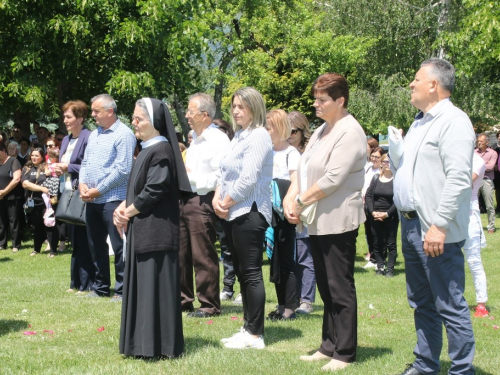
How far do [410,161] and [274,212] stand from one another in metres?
3.02

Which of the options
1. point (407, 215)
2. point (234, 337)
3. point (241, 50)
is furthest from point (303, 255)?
point (241, 50)

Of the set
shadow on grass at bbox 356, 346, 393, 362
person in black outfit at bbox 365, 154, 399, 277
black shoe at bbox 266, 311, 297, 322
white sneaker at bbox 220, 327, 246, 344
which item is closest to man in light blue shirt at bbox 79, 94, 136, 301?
black shoe at bbox 266, 311, 297, 322

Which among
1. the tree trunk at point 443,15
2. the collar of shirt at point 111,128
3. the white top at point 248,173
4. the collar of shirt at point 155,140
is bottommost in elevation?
the white top at point 248,173

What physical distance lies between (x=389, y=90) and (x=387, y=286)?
26.2m

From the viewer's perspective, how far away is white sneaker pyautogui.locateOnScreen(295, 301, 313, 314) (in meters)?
8.70

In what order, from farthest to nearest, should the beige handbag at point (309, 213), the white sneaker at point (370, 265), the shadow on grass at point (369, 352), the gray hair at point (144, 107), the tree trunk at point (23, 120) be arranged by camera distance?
the tree trunk at point (23, 120) → the white sneaker at point (370, 265) → the gray hair at point (144, 107) → the shadow on grass at point (369, 352) → the beige handbag at point (309, 213)

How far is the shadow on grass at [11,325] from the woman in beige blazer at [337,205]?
11.4ft

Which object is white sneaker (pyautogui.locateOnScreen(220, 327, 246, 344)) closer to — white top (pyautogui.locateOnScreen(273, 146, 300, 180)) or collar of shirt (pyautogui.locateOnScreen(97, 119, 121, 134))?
white top (pyautogui.locateOnScreen(273, 146, 300, 180))

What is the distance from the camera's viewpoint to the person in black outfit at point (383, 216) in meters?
13.1

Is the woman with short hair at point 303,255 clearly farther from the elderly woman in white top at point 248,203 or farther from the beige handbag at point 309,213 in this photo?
the beige handbag at point 309,213

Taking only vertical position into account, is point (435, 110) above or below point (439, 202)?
above

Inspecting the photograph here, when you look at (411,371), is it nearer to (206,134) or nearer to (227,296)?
(206,134)

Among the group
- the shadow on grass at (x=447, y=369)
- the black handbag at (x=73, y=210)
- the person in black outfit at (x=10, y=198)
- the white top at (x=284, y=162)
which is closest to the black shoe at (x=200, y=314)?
the white top at (x=284, y=162)

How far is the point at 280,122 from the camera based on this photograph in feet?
26.1
